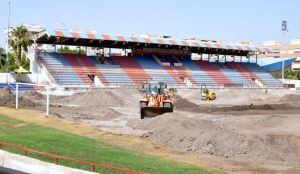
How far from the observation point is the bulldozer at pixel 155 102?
33.3 m

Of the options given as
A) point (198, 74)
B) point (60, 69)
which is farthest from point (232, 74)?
point (60, 69)

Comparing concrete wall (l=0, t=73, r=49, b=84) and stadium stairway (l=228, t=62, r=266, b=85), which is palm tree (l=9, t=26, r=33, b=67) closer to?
concrete wall (l=0, t=73, r=49, b=84)

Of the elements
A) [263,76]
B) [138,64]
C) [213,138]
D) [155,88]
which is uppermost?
[138,64]

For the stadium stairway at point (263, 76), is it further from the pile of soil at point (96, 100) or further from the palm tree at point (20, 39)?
the pile of soil at point (96, 100)

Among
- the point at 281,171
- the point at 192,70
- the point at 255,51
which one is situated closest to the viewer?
the point at 281,171

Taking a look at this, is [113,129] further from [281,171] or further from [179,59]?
[179,59]

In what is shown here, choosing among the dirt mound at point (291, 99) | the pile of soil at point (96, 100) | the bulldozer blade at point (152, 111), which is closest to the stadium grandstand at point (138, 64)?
the pile of soil at point (96, 100)

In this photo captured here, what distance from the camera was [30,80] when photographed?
62.1 m

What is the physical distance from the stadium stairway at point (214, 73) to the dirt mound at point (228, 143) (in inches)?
2124

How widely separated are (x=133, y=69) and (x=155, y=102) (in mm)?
39085

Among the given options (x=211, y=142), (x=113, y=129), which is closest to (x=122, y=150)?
(x=211, y=142)

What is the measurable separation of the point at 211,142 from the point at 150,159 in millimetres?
5192

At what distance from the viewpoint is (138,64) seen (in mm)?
75438

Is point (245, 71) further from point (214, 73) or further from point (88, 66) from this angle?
point (88, 66)
